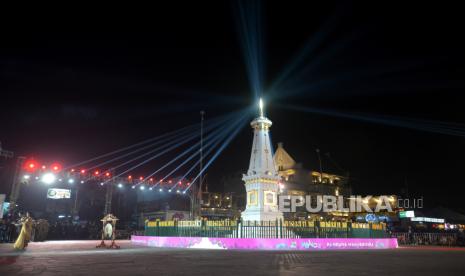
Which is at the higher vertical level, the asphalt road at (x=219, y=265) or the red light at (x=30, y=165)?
the red light at (x=30, y=165)

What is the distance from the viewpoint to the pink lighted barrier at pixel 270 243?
19094 mm

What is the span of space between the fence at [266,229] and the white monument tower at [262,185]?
3488mm

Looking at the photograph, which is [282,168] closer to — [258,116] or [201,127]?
[201,127]

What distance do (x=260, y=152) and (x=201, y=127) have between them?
15.2m

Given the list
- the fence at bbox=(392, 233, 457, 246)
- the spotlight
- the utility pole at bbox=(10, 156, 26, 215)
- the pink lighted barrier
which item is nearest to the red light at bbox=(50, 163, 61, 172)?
the spotlight

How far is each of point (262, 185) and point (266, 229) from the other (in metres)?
5.27

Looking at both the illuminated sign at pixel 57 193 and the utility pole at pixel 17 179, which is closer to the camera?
the utility pole at pixel 17 179

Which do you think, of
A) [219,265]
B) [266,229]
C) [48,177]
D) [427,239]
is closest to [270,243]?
[266,229]

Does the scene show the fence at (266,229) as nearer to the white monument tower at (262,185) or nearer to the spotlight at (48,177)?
the white monument tower at (262,185)

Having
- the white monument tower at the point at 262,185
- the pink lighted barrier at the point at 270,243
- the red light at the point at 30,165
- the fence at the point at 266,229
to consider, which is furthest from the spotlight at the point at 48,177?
the white monument tower at the point at 262,185

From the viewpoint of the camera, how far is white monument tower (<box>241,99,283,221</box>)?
Result: 24.3 metres

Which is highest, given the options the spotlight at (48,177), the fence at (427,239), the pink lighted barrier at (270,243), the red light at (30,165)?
the red light at (30,165)

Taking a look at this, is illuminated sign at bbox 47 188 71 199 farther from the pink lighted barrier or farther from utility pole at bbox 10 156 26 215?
the pink lighted barrier

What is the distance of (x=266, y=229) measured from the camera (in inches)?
776
